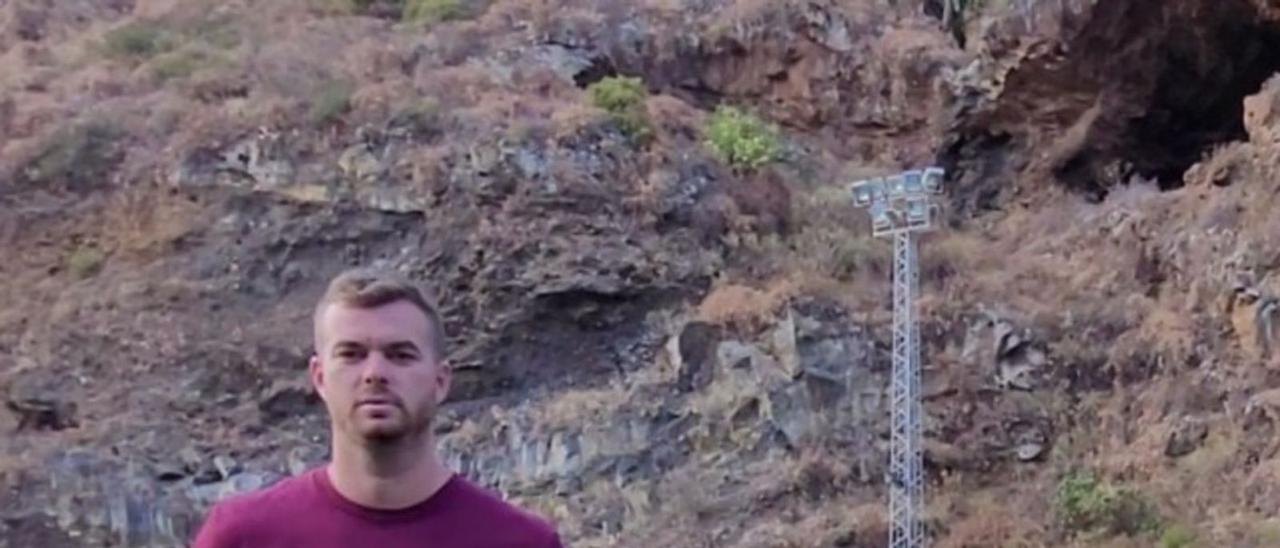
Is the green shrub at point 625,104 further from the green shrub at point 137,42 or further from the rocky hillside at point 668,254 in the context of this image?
the green shrub at point 137,42

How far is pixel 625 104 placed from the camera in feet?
77.4

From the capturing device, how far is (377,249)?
71.4 feet

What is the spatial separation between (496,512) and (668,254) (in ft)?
62.3

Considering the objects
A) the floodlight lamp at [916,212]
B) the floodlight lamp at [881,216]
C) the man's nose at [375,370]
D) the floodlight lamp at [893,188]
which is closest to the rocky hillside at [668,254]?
the floodlight lamp at [881,216]

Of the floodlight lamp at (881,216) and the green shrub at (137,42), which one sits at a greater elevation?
the green shrub at (137,42)

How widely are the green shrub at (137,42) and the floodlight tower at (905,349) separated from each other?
10858 millimetres

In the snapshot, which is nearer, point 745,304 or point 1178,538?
point 1178,538

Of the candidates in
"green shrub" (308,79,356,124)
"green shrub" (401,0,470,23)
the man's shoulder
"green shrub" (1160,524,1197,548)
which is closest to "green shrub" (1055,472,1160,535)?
"green shrub" (1160,524,1197,548)

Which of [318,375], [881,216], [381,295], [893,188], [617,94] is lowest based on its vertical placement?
[881,216]

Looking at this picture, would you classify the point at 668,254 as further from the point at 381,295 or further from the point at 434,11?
the point at 381,295

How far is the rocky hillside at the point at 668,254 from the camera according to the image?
18719 mm

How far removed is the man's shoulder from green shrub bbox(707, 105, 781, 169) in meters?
21.0

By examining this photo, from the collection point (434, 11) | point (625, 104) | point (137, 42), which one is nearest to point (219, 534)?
point (625, 104)

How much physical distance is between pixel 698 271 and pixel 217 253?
5236 mm
